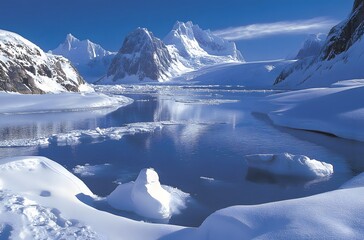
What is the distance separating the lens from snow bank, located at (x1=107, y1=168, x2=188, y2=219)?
10.1m

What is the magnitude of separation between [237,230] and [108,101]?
136ft

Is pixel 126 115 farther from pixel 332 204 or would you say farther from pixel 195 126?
pixel 332 204

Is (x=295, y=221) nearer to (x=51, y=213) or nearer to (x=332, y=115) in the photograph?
(x=51, y=213)

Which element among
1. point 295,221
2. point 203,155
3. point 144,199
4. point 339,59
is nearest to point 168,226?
point 144,199

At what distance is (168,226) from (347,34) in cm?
9077

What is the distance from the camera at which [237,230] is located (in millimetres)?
7125

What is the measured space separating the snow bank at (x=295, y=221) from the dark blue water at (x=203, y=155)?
2.34 m

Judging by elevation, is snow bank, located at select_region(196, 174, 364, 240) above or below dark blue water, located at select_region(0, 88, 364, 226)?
above

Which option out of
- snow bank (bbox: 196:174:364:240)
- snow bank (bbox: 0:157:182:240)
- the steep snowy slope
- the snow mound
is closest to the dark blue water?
the snow mound

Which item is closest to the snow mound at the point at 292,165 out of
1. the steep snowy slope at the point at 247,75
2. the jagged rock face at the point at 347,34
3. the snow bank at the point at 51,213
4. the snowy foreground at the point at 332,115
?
the snow bank at the point at 51,213

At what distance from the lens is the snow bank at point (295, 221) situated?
20.8 feet

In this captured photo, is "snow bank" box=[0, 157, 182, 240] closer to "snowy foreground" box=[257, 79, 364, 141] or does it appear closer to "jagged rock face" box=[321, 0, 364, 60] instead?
"snowy foreground" box=[257, 79, 364, 141]

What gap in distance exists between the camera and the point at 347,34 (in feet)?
285

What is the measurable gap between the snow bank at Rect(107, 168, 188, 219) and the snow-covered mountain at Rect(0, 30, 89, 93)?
40.8 meters
